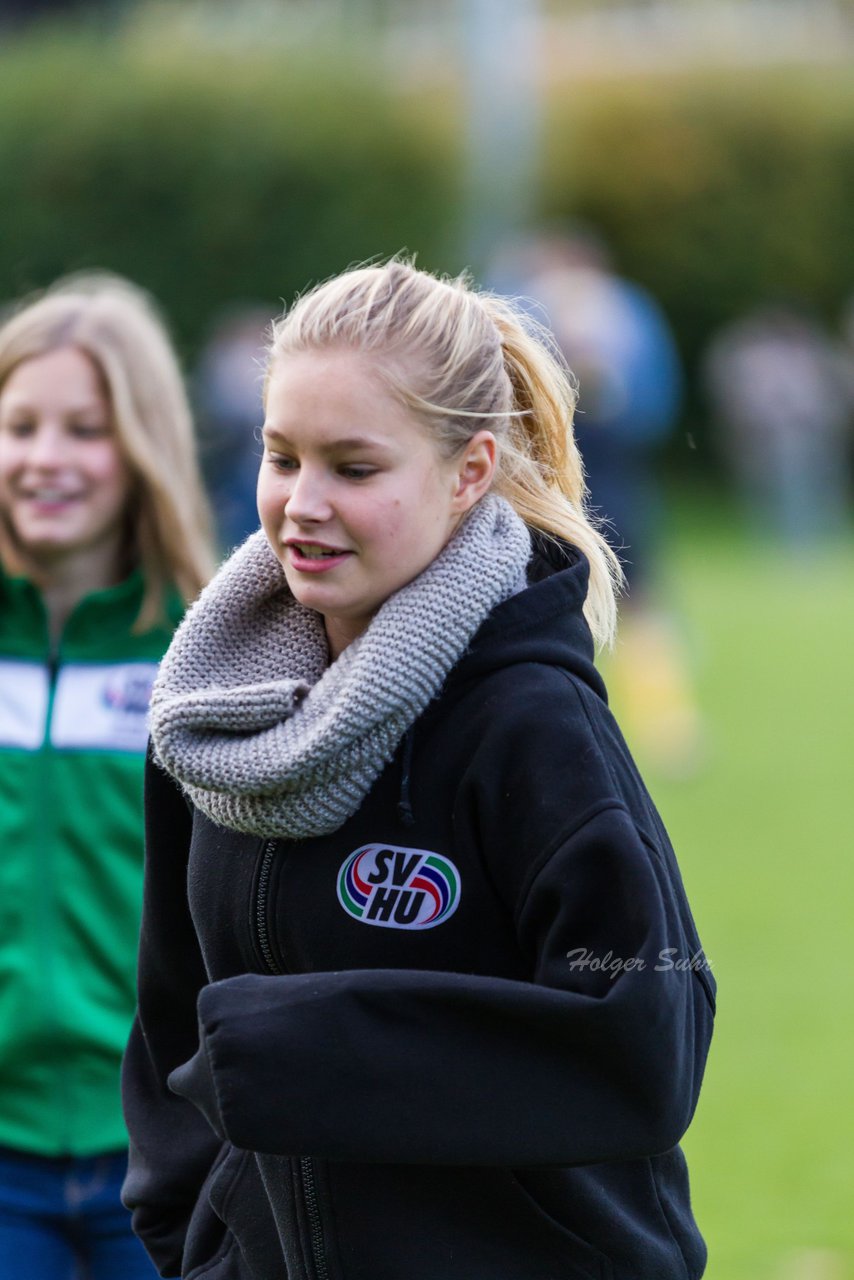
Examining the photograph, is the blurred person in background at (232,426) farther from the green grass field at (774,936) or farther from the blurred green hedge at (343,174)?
the blurred green hedge at (343,174)

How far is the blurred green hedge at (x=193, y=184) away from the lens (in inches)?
945

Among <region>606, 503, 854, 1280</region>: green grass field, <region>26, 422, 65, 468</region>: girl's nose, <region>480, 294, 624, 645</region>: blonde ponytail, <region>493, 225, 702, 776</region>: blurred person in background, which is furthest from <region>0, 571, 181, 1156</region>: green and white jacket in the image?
<region>493, 225, 702, 776</region>: blurred person in background

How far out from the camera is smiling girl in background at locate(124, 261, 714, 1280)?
2.05m

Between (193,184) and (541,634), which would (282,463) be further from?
(193,184)

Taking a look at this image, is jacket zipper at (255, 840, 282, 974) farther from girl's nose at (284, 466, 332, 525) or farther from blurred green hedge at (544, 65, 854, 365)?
blurred green hedge at (544, 65, 854, 365)

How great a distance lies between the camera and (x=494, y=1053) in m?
2.05

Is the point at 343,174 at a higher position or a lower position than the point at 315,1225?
higher

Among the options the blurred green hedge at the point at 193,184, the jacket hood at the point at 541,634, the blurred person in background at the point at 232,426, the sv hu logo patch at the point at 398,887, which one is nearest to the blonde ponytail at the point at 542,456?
the jacket hood at the point at 541,634

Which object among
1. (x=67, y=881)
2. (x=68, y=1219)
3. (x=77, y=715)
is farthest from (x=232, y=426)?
(x=68, y=1219)

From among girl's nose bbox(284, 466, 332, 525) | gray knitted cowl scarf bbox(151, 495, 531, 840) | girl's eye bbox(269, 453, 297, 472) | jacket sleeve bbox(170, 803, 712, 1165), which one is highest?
girl's eye bbox(269, 453, 297, 472)

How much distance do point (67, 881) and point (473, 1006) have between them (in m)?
1.26

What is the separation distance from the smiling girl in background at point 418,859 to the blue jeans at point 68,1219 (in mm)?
664

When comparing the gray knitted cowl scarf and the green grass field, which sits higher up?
the gray knitted cowl scarf

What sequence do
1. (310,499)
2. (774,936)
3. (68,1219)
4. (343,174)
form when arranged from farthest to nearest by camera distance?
(343,174)
(774,936)
(68,1219)
(310,499)
